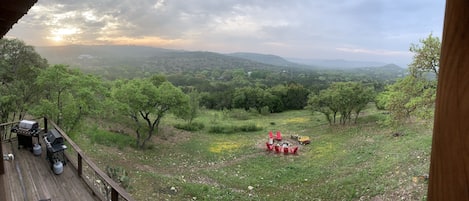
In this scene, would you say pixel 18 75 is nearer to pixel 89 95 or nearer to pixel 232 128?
pixel 89 95

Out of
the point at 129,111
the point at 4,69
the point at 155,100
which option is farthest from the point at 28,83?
the point at 155,100

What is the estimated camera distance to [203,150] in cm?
1761

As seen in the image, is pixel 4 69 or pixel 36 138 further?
pixel 4 69

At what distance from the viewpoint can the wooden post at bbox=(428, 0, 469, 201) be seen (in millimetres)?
478

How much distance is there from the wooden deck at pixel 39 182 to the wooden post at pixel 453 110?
5.23 m

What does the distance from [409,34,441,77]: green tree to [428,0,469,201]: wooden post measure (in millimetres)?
11435

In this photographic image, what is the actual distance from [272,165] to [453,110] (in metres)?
14.5

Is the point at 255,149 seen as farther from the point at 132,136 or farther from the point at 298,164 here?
the point at 132,136

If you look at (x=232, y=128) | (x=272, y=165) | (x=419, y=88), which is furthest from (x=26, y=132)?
(x=232, y=128)

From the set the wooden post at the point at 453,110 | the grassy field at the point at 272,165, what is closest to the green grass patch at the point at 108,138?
the grassy field at the point at 272,165

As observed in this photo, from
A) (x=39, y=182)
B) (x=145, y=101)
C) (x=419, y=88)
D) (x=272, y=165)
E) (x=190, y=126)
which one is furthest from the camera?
(x=190, y=126)

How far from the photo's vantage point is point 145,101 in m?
17.1

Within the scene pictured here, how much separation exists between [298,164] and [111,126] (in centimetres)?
1318

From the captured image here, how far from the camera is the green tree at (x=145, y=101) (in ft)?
55.9
